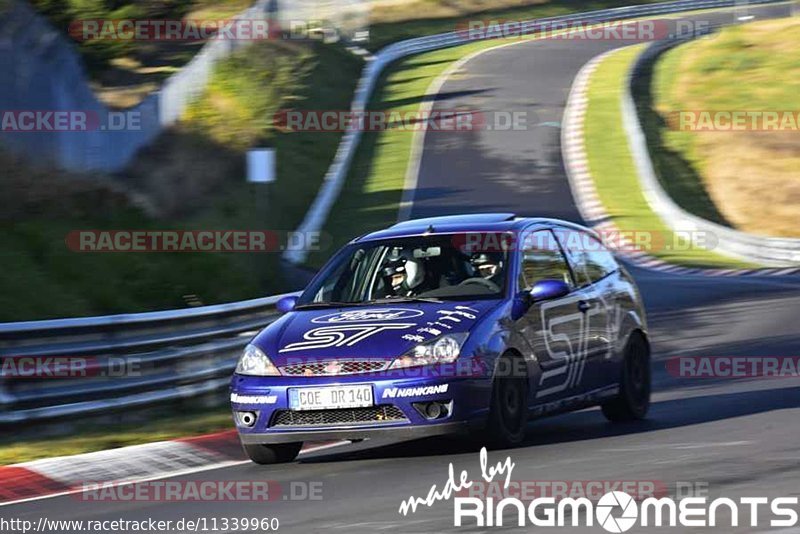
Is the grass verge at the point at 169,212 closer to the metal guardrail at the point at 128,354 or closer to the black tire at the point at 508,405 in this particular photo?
the metal guardrail at the point at 128,354

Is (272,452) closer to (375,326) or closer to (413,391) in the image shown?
(375,326)

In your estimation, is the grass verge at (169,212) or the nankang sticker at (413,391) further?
the grass verge at (169,212)

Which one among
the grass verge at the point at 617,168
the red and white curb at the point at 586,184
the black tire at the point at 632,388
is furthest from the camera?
the grass verge at the point at 617,168

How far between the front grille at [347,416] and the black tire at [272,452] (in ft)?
1.60

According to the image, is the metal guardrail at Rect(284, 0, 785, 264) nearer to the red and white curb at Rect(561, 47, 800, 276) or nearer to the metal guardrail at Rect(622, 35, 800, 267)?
the red and white curb at Rect(561, 47, 800, 276)

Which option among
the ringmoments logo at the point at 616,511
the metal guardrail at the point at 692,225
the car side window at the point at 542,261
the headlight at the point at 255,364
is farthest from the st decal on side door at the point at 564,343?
the metal guardrail at the point at 692,225

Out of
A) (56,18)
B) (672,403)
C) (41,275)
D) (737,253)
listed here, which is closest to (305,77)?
(56,18)

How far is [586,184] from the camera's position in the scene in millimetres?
34938

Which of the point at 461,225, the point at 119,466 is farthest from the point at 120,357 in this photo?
the point at 461,225

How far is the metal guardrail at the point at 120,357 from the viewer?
37.3ft

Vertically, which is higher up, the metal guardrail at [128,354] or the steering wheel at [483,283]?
the steering wheel at [483,283]

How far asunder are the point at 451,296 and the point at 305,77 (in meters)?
31.0

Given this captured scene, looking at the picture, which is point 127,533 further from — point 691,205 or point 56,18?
point 691,205

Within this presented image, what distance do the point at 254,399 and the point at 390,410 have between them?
862 millimetres
